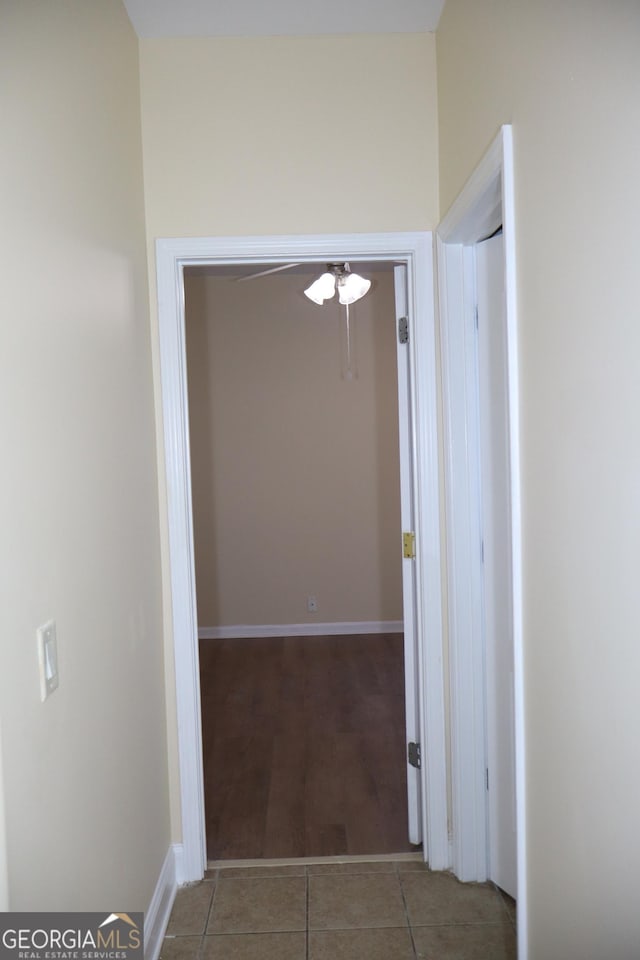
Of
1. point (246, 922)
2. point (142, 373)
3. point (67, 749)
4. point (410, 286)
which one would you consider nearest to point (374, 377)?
point (410, 286)

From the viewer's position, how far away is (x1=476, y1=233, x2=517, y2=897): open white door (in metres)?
2.32

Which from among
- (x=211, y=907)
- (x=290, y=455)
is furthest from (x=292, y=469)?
(x=211, y=907)

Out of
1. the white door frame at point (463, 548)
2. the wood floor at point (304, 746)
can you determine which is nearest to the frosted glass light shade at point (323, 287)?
the white door frame at point (463, 548)

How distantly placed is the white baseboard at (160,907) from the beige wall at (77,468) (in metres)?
0.08

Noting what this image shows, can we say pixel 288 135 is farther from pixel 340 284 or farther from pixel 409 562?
pixel 409 562

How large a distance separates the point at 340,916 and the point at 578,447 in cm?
177

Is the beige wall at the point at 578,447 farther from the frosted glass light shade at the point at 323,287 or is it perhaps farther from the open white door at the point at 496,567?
the frosted glass light shade at the point at 323,287

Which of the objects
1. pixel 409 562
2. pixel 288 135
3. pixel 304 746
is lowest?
pixel 304 746

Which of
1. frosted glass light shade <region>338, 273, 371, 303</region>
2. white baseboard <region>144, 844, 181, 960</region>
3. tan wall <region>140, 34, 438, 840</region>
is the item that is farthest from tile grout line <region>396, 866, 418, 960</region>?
frosted glass light shade <region>338, 273, 371, 303</region>

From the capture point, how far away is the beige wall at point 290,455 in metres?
5.60

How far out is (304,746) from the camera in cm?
377

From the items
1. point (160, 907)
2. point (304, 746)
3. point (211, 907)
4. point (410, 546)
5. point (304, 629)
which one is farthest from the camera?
point (304, 629)

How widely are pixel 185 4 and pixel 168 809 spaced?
254cm

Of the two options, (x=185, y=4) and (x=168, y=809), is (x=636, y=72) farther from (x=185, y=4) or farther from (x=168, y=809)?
(x=168, y=809)
